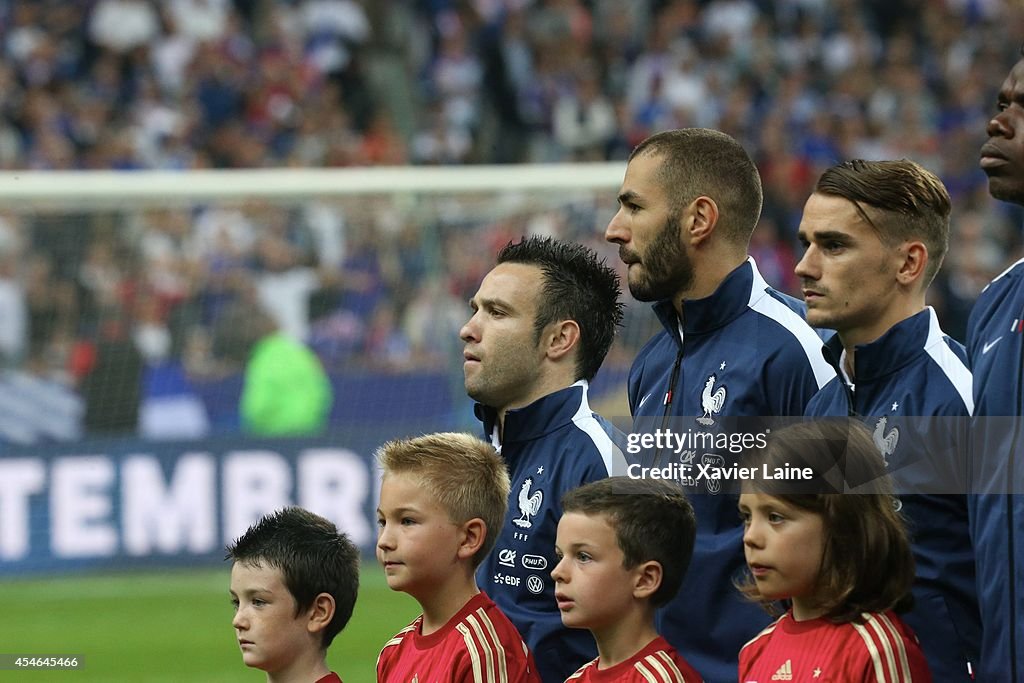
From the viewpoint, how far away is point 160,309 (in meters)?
12.0

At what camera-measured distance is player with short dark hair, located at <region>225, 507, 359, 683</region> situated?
421 cm

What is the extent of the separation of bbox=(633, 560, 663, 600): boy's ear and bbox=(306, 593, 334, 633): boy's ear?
91cm

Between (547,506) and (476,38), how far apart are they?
1493cm

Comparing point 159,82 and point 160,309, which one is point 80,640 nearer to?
point 160,309

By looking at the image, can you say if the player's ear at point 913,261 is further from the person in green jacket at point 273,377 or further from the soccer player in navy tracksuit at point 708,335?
the person in green jacket at point 273,377

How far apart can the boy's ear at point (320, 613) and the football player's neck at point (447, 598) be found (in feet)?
1.06

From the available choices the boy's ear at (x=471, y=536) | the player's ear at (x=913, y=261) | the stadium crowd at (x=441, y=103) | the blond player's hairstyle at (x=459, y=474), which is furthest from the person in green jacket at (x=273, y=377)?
the player's ear at (x=913, y=261)

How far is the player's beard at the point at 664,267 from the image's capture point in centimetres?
445

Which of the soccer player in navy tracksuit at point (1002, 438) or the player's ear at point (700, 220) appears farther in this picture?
the player's ear at point (700, 220)

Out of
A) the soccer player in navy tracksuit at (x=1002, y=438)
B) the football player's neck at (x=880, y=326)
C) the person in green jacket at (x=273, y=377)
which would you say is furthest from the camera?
the person in green jacket at (x=273, y=377)

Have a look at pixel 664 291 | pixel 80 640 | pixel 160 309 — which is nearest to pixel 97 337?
pixel 160 309

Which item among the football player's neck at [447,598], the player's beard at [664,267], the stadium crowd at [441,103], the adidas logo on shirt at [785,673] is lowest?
the adidas logo on shirt at [785,673]

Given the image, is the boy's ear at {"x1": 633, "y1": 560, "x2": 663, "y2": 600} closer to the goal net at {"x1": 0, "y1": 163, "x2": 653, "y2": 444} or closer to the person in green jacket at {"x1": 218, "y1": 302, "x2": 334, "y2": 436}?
the goal net at {"x1": 0, "y1": 163, "x2": 653, "y2": 444}

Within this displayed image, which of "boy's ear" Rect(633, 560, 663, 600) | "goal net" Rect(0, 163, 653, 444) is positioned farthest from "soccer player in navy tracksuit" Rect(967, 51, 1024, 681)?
"goal net" Rect(0, 163, 653, 444)
